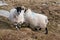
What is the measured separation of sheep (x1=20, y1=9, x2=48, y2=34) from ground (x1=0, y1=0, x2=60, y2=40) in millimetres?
219

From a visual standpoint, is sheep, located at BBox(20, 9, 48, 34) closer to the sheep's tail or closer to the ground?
the ground

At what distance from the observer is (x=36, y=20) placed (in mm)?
7879

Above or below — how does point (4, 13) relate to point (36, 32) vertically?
above

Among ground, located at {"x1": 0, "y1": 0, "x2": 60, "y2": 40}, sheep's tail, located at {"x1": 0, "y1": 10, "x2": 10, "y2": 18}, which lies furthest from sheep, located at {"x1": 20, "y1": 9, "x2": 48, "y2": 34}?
sheep's tail, located at {"x1": 0, "y1": 10, "x2": 10, "y2": 18}

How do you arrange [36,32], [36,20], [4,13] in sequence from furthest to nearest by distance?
[4,13] → [36,20] → [36,32]

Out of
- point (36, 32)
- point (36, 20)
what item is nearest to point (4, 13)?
point (36, 20)

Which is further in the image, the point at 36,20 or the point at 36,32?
the point at 36,20

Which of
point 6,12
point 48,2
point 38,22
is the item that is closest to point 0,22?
point 6,12

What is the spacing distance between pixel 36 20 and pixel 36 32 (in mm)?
454

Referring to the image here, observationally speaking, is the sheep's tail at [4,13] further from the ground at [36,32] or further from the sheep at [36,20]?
the sheep at [36,20]

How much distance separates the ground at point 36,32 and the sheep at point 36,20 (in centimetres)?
22

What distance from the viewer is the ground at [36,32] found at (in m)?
7.04

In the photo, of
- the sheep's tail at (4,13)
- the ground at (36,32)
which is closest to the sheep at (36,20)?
the ground at (36,32)

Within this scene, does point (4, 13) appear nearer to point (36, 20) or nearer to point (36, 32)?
point (36, 20)
